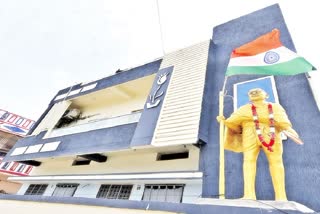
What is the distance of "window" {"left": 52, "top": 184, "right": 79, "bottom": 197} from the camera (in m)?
9.87

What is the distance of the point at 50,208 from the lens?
6.00 metres

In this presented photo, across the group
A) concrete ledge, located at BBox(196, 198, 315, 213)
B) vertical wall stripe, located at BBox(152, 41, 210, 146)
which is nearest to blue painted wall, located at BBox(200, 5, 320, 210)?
vertical wall stripe, located at BBox(152, 41, 210, 146)

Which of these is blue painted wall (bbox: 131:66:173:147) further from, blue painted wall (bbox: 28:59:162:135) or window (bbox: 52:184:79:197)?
window (bbox: 52:184:79:197)

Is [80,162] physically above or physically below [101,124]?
below

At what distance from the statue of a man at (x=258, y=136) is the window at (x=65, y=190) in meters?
7.77

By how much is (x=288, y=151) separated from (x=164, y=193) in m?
3.82

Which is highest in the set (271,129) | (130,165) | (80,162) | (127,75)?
(127,75)

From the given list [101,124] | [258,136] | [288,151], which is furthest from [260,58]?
[101,124]

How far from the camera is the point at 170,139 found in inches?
273

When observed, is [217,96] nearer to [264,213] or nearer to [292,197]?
[292,197]

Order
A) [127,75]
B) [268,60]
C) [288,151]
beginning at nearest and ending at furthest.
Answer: [268,60] → [288,151] → [127,75]

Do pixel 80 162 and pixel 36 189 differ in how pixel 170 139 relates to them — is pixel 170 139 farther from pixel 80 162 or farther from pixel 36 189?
pixel 36 189

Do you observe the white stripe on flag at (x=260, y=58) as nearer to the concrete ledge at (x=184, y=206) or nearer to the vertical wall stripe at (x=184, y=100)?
the vertical wall stripe at (x=184, y=100)

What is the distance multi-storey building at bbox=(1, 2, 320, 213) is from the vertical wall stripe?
0.11ft
